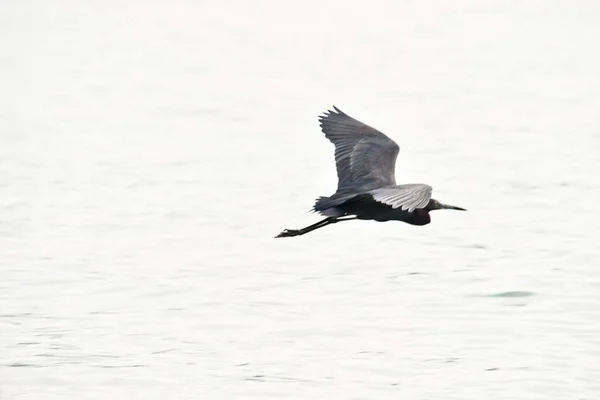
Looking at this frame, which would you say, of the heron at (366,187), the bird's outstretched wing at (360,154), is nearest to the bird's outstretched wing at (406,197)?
the heron at (366,187)

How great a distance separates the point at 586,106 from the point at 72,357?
10719mm

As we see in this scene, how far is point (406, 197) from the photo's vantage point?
830cm

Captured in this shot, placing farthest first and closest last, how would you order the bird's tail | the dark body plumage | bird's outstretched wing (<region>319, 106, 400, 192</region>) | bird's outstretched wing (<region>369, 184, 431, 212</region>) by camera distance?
bird's outstretched wing (<region>319, 106, 400, 192</region>) < the dark body plumage < the bird's tail < bird's outstretched wing (<region>369, 184, 431, 212</region>)

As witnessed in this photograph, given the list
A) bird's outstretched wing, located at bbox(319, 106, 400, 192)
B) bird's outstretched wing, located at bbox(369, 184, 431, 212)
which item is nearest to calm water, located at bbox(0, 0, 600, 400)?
bird's outstretched wing, located at bbox(319, 106, 400, 192)

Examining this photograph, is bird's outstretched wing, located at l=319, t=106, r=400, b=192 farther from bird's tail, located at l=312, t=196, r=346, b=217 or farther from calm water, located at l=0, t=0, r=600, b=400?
calm water, located at l=0, t=0, r=600, b=400

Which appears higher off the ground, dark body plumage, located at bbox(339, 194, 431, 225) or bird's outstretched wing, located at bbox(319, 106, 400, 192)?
bird's outstretched wing, located at bbox(319, 106, 400, 192)

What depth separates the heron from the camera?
8.53 meters

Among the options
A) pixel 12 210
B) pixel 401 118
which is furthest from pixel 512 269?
pixel 401 118

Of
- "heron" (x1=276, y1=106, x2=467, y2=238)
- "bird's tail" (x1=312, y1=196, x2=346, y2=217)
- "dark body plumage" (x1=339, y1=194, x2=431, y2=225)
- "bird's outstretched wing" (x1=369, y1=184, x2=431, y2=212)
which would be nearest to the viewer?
"bird's outstretched wing" (x1=369, y1=184, x2=431, y2=212)

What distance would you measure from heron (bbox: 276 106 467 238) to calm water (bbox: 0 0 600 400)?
1046 mm

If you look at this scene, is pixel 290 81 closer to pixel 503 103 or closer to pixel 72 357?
pixel 503 103

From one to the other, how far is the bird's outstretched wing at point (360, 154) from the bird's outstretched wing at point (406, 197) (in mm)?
733

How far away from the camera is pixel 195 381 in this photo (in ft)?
30.7

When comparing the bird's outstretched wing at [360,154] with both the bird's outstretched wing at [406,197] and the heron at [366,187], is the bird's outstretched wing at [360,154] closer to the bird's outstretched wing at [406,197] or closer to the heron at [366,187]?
the heron at [366,187]
